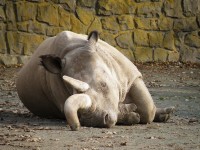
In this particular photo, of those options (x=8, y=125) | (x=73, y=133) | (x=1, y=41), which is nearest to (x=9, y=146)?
(x=73, y=133)

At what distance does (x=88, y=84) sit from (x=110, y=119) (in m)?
0.47

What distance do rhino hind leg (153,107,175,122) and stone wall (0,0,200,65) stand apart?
964 cm

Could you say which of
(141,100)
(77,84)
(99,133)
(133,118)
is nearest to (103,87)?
(77,84)

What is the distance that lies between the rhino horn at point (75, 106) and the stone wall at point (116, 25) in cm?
1099

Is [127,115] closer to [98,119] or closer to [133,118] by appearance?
[133,118]

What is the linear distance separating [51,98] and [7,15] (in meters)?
9.60

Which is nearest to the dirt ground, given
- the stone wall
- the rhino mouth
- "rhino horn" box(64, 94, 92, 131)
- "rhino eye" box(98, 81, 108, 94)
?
the rhino mouth

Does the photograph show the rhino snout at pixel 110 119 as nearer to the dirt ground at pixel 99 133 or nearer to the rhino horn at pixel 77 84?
the dirt ground at pixel 99 133

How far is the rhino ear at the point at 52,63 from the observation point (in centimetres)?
922

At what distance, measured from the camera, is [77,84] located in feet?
28.2

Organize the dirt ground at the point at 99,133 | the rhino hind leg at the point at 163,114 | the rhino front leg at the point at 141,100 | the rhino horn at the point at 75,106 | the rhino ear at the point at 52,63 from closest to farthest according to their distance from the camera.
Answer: the dirt ground at the point at 99,133
the rhino horn at the point at 75,106
the rhino ear at the point at 52,63
the rhino front leg at the point at 141,100
the rhino hind leg at the point at 163,114

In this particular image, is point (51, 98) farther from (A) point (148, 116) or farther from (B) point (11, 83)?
(B) point (11, 83)

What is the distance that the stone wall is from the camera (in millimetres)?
19234

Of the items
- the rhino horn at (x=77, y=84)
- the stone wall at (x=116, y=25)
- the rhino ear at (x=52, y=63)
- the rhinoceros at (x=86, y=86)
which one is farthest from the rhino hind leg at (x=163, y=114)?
the stone wall at (x=116, y=25)
